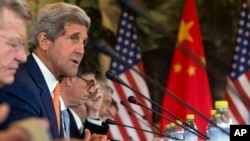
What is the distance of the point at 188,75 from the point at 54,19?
4.78 metres

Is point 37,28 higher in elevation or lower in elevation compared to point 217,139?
higher

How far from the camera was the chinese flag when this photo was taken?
24.9ft

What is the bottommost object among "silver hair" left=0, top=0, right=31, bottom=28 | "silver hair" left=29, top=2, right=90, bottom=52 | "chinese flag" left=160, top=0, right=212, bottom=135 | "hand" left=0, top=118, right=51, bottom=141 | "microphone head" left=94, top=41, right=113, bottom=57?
"hand" left=0, top=118, right=51, bottom=141

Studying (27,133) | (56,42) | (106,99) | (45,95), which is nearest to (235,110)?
(106,99)

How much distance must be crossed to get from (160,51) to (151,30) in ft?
0.85

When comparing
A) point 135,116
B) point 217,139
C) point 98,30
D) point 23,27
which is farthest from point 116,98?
point 23,27

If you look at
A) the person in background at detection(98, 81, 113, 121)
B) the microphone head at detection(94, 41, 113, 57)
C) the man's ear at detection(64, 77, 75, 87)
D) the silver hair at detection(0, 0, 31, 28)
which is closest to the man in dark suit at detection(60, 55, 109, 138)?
the man's ear at detection(64, 77, 75, 87)

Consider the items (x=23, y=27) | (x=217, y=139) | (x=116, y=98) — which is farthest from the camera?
(x=116, y=98)

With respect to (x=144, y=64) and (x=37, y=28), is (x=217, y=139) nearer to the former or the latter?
(x=37, y=28)

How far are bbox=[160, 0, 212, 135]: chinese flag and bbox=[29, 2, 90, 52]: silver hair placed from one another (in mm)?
4520

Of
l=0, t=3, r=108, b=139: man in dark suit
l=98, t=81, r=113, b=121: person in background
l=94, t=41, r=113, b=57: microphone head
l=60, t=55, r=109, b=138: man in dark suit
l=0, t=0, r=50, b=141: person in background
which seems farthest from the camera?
l=98, t=81, r=113, b=121: person in background

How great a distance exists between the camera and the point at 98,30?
762cm

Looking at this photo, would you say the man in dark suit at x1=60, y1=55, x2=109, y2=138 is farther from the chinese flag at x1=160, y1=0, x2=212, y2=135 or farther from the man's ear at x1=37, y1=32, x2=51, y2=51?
the chinese flag at x1=160, y1=0, x2=212, y2=135

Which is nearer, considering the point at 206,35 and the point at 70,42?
the point at 70,42
